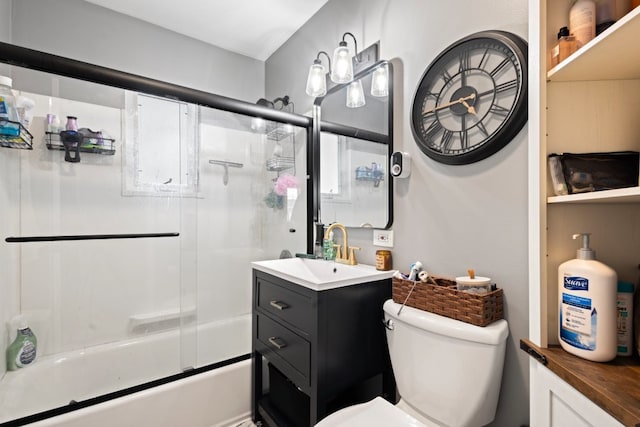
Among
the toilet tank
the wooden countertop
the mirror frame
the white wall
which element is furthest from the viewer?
the white wall

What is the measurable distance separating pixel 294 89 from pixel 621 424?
2.38 meters

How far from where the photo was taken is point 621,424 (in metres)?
0.53

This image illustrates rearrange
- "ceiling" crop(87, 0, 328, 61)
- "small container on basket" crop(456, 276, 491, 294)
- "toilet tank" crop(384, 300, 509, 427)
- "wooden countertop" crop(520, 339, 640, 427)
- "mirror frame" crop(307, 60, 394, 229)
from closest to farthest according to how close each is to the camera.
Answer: "wooden countertop" crop(520, 339, 640, 427) → "toilet tank" crop(384, 300, 509, 427) → "small container on basket" crop(456, 276, 491, 294) → "mirror frame" crop(307, 60, 394, 229) → "ceiling" crop(87, 0, 328, 61)

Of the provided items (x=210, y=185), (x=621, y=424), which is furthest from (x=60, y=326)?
(x=621, y=424)

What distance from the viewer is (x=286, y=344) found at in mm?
1400

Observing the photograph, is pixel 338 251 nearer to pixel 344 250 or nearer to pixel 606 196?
pixel 344 250

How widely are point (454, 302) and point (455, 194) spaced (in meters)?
0.45

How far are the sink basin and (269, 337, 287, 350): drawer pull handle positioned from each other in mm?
310

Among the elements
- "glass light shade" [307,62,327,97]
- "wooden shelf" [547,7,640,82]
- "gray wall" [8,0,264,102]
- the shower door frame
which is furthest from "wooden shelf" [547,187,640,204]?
"gray wall" [8,0,264,102]

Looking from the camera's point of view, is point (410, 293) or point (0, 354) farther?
point (0, 354)

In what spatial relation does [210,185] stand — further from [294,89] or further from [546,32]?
[546,32]

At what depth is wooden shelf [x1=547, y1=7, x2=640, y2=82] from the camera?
581 millimetres

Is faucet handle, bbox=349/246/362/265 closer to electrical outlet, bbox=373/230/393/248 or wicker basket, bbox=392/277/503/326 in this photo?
electrical outlet, bbox=373/230/393/248

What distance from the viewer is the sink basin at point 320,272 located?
126 cm
